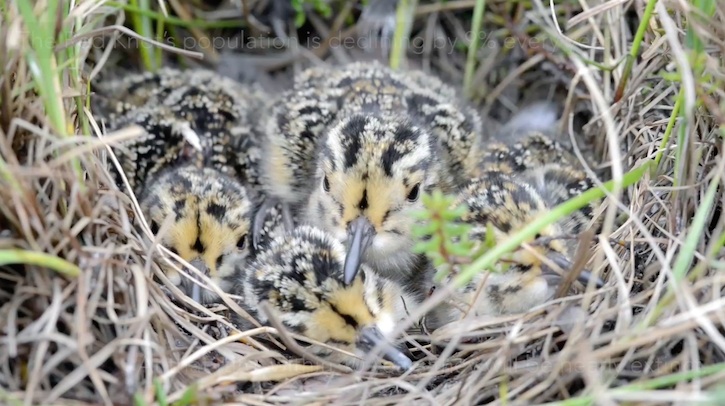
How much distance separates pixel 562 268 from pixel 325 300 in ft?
2.23

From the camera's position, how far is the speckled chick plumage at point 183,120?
2863 mm

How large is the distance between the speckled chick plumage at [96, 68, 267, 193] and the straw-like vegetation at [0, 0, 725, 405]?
0.33 m

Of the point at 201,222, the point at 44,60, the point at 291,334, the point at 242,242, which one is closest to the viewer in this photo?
the point at 44,60

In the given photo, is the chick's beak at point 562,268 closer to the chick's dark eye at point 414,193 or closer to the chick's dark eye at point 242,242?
the chick's dark eye at point 414,193

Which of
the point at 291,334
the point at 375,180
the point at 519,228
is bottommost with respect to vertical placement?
the point at 291,334

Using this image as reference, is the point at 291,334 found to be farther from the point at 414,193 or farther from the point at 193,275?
the point at 414,193

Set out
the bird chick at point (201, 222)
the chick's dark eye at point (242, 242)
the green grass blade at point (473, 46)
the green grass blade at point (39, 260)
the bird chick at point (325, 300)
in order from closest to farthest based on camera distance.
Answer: the green grass blade at point (39, 260) → the bird chick at point (325, 300) → the bird chick at point (201, 222) → the chick's dark eye at point (242, 242) → the green grass blade at point (473, 46)

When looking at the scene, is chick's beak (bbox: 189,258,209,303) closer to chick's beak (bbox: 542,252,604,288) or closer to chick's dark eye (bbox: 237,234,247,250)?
chick's dark eye (bbox: 237,234,247,250)

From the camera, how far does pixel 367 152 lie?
2408mm

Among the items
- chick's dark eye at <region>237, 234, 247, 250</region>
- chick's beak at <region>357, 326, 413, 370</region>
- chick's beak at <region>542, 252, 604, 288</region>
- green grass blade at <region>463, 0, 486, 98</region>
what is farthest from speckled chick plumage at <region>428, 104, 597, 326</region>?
green grass blade at <region>463, 0, 486, 98</region>

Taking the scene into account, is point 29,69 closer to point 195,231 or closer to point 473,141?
point 195,231

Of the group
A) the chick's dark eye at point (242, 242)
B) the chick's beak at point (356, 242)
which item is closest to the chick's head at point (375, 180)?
the chick's beak at point (356, 242)

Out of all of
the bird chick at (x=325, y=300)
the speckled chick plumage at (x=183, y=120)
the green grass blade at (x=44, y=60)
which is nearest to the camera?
the green grass blade at (x=44, y=60)

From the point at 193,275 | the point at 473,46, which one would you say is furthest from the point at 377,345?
the point at 473,46
